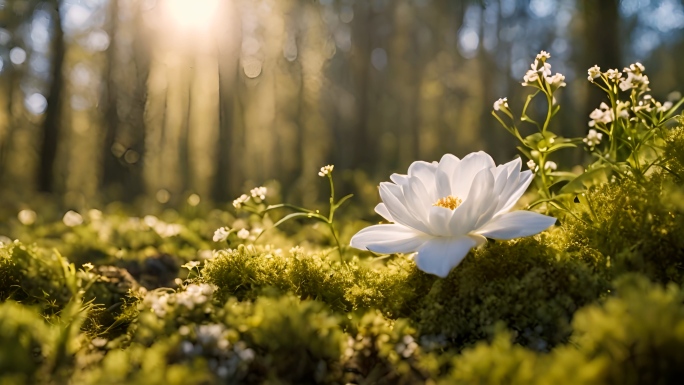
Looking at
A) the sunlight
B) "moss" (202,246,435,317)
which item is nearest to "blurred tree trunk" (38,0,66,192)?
the sunlight

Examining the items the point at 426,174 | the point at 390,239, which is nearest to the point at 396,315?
the point at 390,239

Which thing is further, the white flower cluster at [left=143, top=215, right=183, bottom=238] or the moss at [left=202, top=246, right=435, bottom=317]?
the white flower cluster at [left=143, top=215, right=183, bottom=238]

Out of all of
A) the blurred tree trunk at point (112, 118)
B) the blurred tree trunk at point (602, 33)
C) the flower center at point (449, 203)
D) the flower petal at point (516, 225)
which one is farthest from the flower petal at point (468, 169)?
the blurred tree trunk at point (112, 118)

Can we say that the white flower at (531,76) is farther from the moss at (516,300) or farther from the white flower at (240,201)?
the white flower at (240,201)

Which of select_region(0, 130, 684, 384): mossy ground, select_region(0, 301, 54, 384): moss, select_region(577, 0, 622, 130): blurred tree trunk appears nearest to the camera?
select_region(0, 130, 684, 384): mossy ground

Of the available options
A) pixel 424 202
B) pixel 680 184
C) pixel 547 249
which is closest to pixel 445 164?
pixel 424 202

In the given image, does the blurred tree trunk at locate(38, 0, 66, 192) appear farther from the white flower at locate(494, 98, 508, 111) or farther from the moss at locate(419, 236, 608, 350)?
the moss at locate(419, 236, 608, 350)

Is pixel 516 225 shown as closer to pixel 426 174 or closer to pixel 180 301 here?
pixel 426 174
